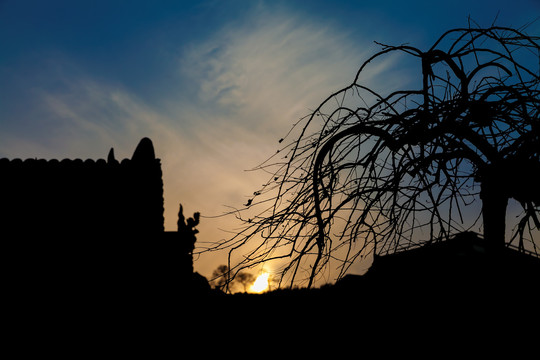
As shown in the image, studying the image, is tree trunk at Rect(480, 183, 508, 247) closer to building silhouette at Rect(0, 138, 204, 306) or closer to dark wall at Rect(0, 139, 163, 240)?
building silhouette at Rect(0, 138, 204, 306)

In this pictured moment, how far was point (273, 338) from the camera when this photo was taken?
681 cm

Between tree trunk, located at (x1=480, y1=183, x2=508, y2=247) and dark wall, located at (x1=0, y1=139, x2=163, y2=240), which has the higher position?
dark wall, located at (x1=0, y1=139, x2=163, y2=240)

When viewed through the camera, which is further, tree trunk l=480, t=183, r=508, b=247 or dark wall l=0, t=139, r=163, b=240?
dark wall l=0, t=139, r=163, b=240

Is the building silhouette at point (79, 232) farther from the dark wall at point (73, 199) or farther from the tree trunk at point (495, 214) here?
the tree trunk at point (495, 214)

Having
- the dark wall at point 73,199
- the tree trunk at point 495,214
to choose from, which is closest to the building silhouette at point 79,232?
the dark wall at point 73,199

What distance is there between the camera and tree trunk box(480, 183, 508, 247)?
332cm

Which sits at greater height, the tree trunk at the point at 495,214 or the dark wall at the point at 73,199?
the dark wall at the point at 73,199

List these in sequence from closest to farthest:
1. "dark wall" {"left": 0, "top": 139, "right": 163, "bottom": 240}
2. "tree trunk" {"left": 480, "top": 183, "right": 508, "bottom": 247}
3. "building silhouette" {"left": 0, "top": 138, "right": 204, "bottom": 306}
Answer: "tree trunk" {"left": 480, "top": 183, "right": 508, "bottom": 247} < "building silhouette" {"left": 0, "top": 138, "right": 204, "bottom": 306} < "dark wall" {"left": 0, "top": 139, "right": 163, "bottom": 240}

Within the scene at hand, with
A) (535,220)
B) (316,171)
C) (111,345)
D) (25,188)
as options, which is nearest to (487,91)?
(535,220)

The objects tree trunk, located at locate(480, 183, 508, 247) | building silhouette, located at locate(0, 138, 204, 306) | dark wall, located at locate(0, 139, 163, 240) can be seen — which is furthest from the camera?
Answer: dark wall, located at locate(0, 139, 163, 240)

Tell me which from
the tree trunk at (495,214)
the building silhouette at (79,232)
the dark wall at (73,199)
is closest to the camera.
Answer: the tree trunk at (495,214)

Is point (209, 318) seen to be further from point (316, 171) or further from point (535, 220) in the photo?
point (535, 220)

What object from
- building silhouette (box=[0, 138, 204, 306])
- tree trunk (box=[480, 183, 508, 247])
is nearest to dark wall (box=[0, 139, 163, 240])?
building silhouette (box=[0, 138, 204, 306])

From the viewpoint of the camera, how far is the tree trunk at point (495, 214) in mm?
3324
